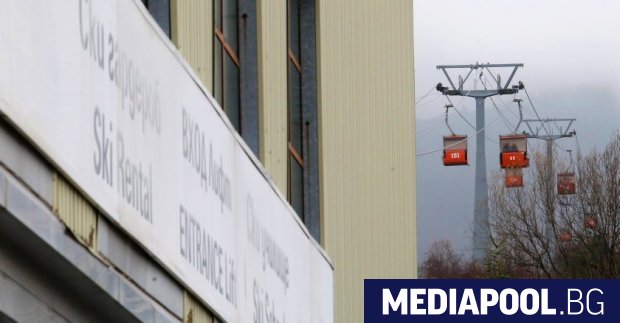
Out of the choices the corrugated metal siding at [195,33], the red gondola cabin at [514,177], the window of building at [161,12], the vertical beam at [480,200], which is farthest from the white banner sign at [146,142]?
the vertical beam at [480,200]

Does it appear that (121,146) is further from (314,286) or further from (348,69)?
(348,69)

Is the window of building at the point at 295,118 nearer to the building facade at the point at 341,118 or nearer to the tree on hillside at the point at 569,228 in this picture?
the building facade at the point at 341,118

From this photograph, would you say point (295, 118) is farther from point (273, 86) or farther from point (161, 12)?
point (161, 12)

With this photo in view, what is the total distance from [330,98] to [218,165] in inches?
313

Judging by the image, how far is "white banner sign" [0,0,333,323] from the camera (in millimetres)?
5836

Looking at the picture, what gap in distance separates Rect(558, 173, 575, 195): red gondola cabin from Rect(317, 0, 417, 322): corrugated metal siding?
35546mm

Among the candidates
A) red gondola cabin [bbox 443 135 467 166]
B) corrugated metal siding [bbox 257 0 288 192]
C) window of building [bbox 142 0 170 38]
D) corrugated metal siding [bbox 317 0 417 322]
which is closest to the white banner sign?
window of building [bbox 142 0 170 38]

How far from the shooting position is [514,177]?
64.1 metres

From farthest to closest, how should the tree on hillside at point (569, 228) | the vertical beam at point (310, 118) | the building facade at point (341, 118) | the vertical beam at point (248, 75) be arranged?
the tree on hillside at point (569, 228) → the vertical beam at point (310, 118) → the building facade at point (341, 118) → the vertical beam at point (248, 75)

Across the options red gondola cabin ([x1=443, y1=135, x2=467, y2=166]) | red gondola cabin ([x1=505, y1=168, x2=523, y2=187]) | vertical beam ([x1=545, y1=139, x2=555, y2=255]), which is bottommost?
vertical beam ([x1=545, y1=139, x2=555, y2=255])

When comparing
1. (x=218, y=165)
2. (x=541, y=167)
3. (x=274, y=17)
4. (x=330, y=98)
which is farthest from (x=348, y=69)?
(x=541, y=167)

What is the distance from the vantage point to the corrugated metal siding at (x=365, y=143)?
17578 millimetres

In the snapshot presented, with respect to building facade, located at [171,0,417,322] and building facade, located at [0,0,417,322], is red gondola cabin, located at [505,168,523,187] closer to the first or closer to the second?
building facade, located at [171,0,417,322]

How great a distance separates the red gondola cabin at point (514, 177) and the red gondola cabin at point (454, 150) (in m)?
1.87
